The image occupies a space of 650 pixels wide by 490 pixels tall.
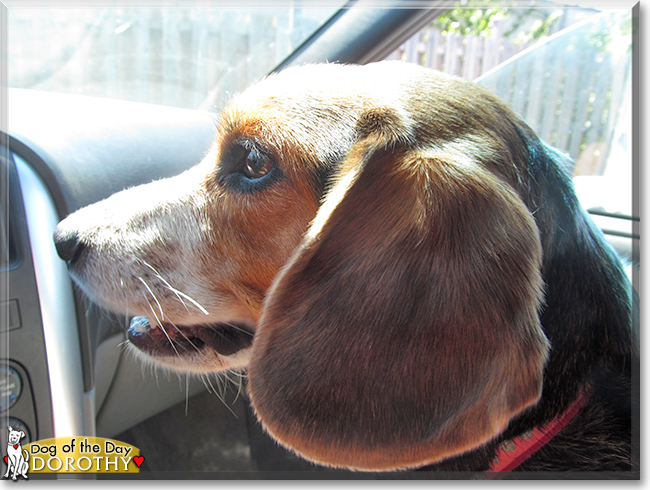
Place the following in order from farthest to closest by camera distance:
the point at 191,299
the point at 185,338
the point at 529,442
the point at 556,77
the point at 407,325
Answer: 1. the point at 556,77
2. the point at 185,338
3. the point at 191,299
4. the point at 529,442
5. the point at 407,325

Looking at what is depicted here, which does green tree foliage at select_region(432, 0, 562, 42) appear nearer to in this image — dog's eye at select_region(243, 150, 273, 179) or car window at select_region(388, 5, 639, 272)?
car window at select_region(388, 5, 639, 272)

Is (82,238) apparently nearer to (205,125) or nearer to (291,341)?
(291,341)

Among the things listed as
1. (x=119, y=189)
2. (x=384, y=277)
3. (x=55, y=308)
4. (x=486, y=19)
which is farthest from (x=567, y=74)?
(x=55, y=308)

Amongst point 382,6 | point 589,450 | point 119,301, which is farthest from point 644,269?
point 119,301

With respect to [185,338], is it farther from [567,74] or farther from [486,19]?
[567,74]

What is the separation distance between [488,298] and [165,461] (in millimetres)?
1114

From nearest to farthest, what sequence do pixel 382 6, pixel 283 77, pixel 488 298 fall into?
pixel 488 298 → pixel 283 77 → pixel 382 6

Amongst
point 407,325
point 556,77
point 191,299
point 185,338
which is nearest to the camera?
point 407,325

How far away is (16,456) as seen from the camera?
3.87 ft

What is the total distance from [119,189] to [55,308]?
0.47m

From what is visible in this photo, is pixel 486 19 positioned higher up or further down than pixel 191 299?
higher up

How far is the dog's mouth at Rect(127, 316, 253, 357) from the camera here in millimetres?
1265

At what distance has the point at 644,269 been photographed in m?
1.17

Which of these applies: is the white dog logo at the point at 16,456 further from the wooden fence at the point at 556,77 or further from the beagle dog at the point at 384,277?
the wooden fence at the point at 556,77
